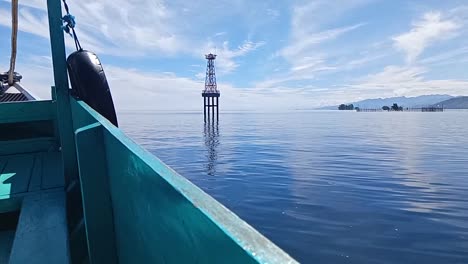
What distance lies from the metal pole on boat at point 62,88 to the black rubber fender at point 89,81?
10 cm

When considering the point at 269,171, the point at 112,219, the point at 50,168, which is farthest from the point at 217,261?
the point at 269,171

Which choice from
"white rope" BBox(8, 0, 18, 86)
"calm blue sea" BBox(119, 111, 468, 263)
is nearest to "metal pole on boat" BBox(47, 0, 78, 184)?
"white rope" BBox(8, 0, 18, 86)

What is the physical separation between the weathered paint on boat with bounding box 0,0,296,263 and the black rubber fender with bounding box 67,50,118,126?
0.51 ft

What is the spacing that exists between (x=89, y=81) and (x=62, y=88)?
1.25 ft

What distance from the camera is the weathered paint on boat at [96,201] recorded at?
28.6 inches

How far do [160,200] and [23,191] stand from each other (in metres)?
2.97

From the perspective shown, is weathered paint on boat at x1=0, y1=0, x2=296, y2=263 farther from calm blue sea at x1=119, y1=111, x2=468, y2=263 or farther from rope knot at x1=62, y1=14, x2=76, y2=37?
calm blue sea at x1=119, y1=111, x2=468, y2=263

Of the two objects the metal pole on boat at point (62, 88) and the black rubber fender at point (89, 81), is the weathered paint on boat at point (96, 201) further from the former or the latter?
the black rubber fender at point (89, 81)

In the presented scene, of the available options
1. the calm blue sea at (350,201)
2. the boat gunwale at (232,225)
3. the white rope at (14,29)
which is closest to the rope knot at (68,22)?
the white rope at (14,29)

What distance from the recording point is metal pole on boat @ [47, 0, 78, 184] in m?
3.52

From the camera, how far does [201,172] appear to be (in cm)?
1566

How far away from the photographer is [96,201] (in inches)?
70.3

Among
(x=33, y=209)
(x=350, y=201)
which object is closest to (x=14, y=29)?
(x=33, y=209)

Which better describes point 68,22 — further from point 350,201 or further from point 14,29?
point 350,201
